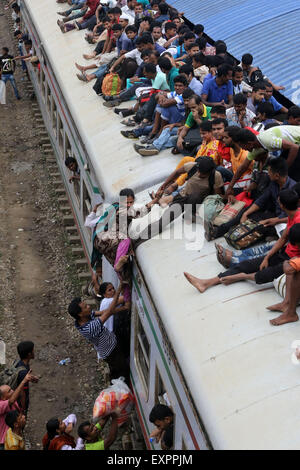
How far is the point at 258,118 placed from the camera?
8031 mm

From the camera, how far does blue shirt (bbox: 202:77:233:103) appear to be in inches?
352

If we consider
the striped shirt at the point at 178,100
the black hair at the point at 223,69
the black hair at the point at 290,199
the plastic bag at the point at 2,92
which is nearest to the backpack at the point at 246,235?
the black hair at the point at 290,199

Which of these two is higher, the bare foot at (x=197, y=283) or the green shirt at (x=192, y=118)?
the green shirt at (x=192, y=118)

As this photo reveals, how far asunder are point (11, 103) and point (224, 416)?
15908 millimetres

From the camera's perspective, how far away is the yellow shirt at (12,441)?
6.81 meters

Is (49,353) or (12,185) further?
(12,185)

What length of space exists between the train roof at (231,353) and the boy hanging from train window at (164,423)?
75 cm

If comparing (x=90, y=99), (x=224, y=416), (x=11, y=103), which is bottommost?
(x=11, y=103)

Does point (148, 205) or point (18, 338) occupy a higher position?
point (148, 205)

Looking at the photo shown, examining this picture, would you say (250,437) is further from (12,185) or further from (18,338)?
(12,185)

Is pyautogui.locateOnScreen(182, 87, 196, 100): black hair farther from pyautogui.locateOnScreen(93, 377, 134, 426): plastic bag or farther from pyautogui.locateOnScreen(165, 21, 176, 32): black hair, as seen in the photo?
pyautogui.locateOnScreen(165, 21, 176, 32): black hair

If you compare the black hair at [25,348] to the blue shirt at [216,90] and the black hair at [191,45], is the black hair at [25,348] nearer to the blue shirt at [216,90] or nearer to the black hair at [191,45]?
the blue shirt at [216,90]

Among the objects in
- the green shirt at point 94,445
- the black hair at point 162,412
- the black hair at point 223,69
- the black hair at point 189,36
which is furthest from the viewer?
the black hair at point 189,36
